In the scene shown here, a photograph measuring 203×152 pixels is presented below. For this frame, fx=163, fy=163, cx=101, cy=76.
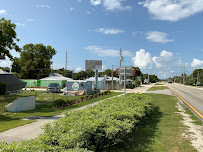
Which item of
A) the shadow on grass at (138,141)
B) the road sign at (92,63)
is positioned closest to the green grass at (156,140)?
the shadow on grass at (138,141)

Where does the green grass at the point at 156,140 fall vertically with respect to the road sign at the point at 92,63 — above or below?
below

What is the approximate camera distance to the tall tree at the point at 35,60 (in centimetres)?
5434

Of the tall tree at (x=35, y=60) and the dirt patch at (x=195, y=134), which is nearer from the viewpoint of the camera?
the dirt patch at (x=195, y=134)

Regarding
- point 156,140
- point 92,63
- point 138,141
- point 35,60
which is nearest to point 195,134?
point 156,140

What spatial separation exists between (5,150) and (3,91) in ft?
64.0

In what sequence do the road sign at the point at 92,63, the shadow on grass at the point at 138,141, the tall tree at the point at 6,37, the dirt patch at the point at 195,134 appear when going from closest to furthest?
the shadow on grass at the point at 138,141
the dirt patch at the point at 195,134
the tall tree at the point at 6,37
the road sign at the point at 92,63

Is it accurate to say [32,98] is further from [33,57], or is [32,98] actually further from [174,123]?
[33,57]

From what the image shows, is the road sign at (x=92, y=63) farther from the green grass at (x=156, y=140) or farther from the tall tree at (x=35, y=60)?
the green grass at (x=156, y=140)

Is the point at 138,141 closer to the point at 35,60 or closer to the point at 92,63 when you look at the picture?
the point at 92,63

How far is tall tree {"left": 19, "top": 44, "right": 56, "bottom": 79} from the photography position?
5434 cm

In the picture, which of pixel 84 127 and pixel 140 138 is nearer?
pixel 84 127

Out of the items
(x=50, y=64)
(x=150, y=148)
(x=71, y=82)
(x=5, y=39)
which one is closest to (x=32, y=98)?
(x=5, y=39)

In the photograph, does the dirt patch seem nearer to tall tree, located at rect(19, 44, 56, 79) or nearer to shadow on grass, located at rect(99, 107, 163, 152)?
shadow on grass, located at rect(99, 107, 163, 152)

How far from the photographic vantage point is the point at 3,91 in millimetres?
19484
